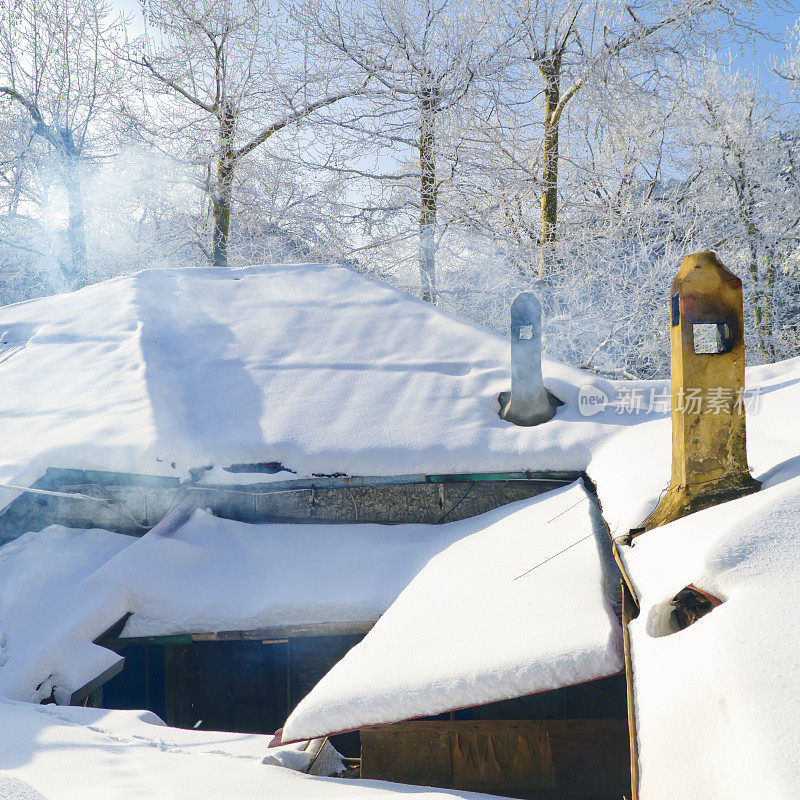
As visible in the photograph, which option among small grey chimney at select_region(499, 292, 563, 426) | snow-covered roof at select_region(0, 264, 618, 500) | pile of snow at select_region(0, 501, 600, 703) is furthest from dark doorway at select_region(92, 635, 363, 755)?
small grey chimney at select_region(499, 292, 563, 426)

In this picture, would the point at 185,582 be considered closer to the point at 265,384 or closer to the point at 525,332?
the point at 265,384

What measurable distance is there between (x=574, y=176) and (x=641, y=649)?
13.4 m

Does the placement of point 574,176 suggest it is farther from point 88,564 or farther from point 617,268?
point 88,564

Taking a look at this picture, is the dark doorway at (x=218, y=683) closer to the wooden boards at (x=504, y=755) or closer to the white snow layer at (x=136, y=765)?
the white snow layer at (x=136, y=765)

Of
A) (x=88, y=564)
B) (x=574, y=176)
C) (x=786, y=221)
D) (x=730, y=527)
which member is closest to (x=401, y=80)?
(x=574, y=176)

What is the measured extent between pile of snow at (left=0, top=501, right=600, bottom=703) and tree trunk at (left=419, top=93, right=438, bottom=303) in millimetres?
9497

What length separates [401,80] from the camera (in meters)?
14.0

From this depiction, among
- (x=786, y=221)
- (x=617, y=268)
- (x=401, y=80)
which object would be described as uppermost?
(x=401, y=80)

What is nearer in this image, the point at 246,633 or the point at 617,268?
the point at 246,633

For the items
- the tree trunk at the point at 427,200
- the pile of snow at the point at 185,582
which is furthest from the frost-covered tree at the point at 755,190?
the pile of snow at the point at 185,582

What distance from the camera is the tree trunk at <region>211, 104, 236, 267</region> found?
14891 millimetres

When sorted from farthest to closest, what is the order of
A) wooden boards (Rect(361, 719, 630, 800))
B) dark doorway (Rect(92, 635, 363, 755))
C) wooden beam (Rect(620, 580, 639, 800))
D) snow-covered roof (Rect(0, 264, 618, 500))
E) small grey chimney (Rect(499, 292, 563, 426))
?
1. small grey chimney (Rect(499, 292, 563, 426))
2. snow-covered roof (Rect(0, 264, 618, 500))
3. dark doorway (Rect(92, 635, 363, 755))
4. wooden boards (Rect(361, 719, 630, 800))
5. wooden beam (Rect(620, 580, 639, 800))

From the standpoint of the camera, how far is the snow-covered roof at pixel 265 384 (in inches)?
198

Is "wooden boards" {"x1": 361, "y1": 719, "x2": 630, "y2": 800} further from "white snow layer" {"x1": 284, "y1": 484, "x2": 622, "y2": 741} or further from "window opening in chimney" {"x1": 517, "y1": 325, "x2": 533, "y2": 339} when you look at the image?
"window opening in chimney" {"x1": 517, "y1": 325, "x2": 533, "y2": 339}
